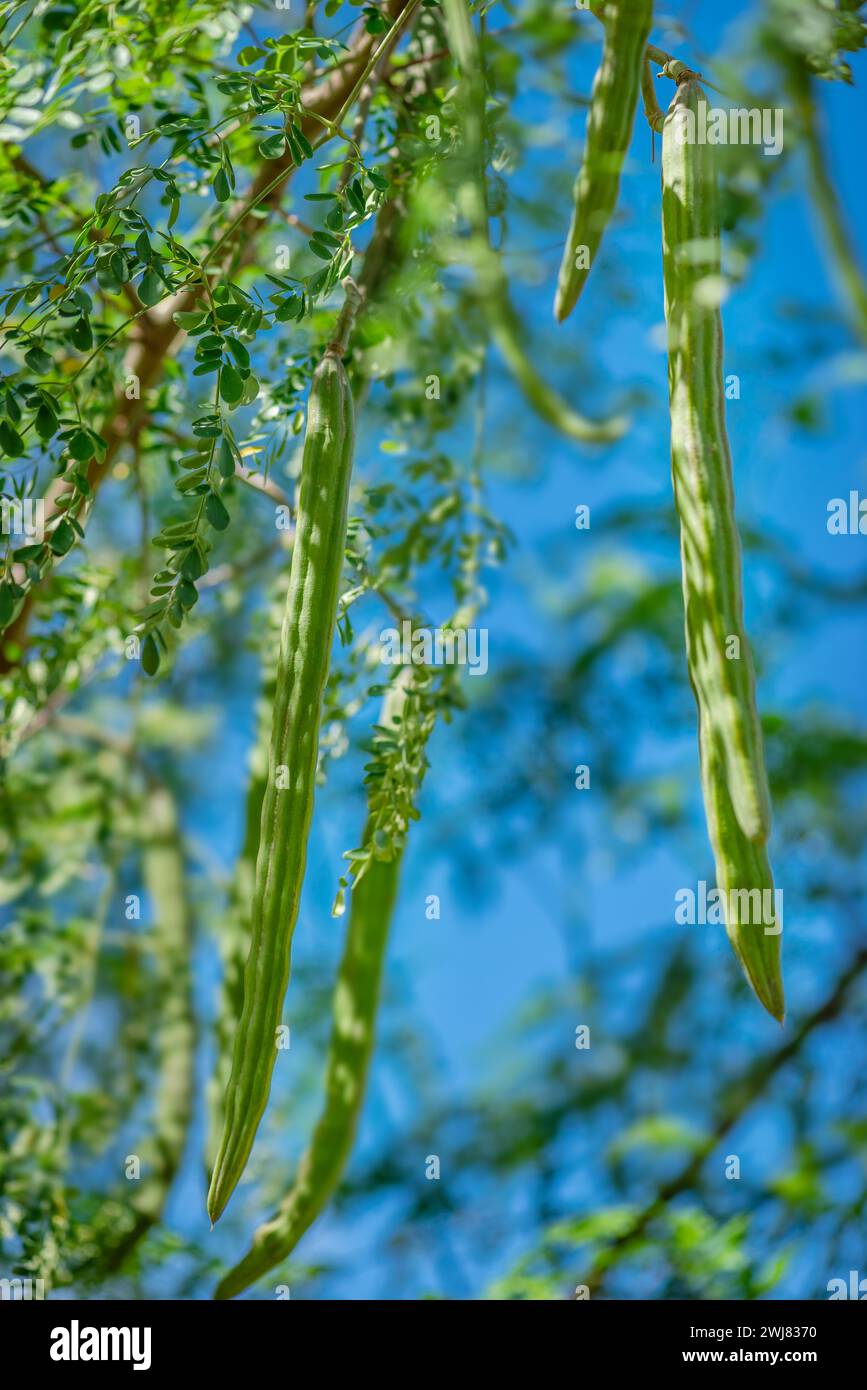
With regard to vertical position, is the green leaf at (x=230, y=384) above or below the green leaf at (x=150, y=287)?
below

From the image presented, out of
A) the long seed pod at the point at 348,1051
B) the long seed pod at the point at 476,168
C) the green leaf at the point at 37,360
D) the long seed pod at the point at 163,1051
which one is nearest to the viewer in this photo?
the long seed pod at the point at 476,168

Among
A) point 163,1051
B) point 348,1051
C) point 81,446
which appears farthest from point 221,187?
point 163,1051

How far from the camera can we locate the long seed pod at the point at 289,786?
2.09 feet

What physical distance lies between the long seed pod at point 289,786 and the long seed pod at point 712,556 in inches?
6.9

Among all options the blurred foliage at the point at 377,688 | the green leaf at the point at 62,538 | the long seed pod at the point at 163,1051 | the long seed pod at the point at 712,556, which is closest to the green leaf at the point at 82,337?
the blurred foliage at the point at 377,688

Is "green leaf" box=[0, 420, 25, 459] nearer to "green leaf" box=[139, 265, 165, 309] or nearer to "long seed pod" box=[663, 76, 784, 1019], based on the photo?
"green leaf" box=[139, 265, 165, 309]

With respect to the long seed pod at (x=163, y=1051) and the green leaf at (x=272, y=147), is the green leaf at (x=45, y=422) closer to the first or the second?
the green leaf at (x=272, y=147)

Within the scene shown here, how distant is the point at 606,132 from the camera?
685mm

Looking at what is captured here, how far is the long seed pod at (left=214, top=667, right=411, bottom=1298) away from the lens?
93 cm

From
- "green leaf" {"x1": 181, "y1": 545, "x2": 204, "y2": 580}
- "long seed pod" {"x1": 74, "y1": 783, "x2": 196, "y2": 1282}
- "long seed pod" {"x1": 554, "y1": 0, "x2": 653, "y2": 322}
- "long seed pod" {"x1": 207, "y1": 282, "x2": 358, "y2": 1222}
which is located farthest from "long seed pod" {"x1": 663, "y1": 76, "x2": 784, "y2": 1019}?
"long seed pod" {"x1": 74, "y1": 783, "x2": 196, "y2": 1282}

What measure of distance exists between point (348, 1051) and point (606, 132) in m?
0.65
